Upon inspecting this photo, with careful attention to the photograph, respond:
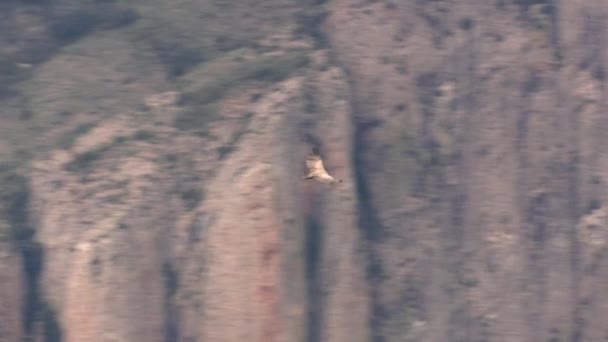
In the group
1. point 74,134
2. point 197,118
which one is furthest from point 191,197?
point 74,134

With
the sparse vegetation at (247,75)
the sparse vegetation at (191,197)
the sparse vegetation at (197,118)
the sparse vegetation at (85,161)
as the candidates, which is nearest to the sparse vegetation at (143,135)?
the sparse vegetation at (197,118)

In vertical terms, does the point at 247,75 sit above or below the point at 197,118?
above

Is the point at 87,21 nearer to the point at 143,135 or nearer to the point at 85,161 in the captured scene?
the point at 143,135

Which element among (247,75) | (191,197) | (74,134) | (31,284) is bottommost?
(31,284)

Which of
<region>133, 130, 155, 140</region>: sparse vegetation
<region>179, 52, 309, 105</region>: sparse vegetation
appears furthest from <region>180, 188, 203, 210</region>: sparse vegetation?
<region>179, 52, 309, 105</region>: sparse vegetation

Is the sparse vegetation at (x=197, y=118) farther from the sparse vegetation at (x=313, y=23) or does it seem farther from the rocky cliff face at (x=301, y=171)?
the sparse vegetation at (x=313, y=23)

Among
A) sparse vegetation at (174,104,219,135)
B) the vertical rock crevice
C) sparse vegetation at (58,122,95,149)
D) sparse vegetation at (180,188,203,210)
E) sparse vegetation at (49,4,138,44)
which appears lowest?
the vertical rock crevice

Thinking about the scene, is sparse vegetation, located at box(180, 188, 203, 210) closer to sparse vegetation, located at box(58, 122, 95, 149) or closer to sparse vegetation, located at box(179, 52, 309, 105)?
sparse vegetation, located at box(179, 52, 309, 105)

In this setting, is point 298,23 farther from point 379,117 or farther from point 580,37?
point 580,37
